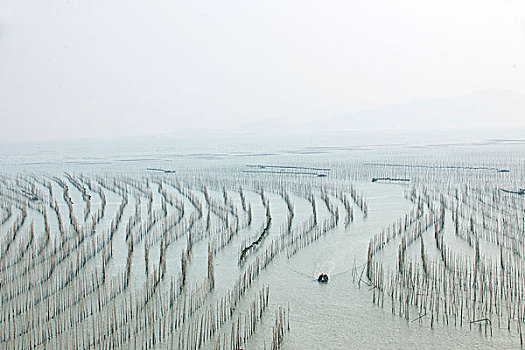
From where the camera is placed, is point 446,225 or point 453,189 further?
point 453,189

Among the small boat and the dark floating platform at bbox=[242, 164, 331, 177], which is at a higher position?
the dark floating platform at bbox=[242, 164, 331, 177]

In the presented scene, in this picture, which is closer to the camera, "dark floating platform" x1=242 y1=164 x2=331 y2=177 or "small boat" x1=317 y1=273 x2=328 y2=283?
"small boat" x1=317 y1=273 x2=328 y2=283

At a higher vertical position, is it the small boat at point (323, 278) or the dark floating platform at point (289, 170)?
the dark floating platform at point (289, 170)

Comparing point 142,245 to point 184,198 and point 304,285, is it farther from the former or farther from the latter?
point 184,198

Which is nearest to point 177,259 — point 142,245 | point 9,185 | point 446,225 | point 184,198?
point 142,245

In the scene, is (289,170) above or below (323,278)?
above

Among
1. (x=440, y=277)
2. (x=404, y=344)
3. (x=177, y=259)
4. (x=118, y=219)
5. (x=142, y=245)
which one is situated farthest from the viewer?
(x=118, y=219)

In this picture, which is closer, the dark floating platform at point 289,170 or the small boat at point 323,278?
the small boat at point 323,278

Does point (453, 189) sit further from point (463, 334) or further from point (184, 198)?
point (463, 334)

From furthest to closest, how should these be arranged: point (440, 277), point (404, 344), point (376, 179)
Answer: point (376, 179), point (440, 277), point (404, 344)

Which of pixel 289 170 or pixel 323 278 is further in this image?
pixel 289 170
